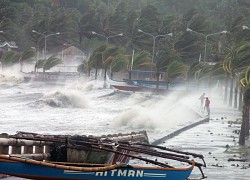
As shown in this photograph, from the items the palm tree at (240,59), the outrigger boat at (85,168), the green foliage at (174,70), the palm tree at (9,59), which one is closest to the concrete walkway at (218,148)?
the outrigger boat at (85,168)

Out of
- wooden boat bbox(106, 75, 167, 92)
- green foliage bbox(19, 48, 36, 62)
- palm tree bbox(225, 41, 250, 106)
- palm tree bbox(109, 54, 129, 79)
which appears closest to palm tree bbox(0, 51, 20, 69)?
green foliage bbox(19, 48, 36, 62)

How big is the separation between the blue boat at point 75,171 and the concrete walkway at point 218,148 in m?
4.90

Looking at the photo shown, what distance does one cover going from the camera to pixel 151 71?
121 m

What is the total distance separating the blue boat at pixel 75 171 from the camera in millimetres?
14195

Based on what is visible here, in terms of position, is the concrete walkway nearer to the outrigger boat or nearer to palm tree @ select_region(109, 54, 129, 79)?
the outrigger boat

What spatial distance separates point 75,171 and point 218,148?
559 inches

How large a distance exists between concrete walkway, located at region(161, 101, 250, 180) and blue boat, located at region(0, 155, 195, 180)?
490 centimetres

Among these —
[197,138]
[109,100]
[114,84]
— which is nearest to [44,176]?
[197,138]

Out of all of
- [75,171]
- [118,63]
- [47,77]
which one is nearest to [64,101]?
[118,63]

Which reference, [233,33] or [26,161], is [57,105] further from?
[233,33]

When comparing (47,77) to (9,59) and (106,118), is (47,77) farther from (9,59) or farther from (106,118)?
(106,118)

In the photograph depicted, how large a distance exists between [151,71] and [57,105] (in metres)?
51.5

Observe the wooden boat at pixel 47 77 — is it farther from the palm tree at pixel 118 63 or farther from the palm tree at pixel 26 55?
the palm tree at pixel 118 63

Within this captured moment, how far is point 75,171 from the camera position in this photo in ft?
48.3
